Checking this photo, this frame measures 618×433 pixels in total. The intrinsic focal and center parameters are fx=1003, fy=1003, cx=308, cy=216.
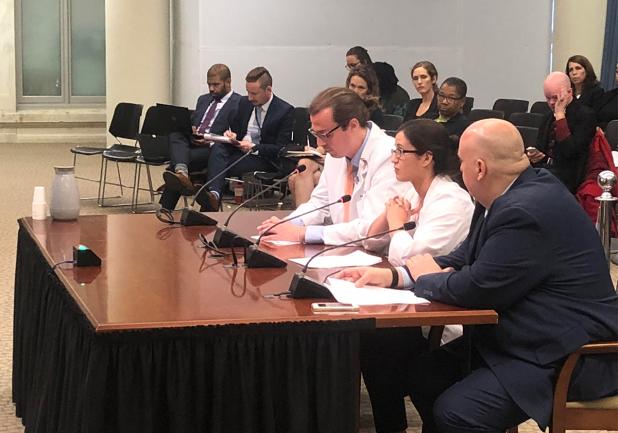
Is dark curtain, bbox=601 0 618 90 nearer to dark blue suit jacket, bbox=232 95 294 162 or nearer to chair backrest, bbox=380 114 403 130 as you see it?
chair backrest, bbox=380 114 403 130

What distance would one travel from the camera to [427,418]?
123 inches

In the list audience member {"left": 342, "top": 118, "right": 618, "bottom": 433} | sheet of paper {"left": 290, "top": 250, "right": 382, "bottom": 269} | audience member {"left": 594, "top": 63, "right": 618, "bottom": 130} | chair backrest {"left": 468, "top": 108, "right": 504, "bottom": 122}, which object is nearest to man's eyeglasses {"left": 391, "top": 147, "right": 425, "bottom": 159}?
sheet of paper {"left": 290, "top": 250, "right": 382, "bottom": 269}

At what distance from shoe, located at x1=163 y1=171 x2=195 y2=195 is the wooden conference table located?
15.6ft

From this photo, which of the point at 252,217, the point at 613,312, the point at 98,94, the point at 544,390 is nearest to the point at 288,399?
the point at 544,390

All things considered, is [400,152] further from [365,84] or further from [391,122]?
[391,122]

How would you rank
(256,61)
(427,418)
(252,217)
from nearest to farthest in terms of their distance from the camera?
(427,418)
(252,217)
(256,61)

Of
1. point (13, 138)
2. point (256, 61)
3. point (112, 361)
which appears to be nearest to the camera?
point (112, 361)

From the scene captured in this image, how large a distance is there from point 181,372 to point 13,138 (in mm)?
12548

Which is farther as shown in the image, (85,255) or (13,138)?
(13,138)

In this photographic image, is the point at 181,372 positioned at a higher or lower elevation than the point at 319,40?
lower

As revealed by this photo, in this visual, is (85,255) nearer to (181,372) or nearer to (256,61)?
(181,372)

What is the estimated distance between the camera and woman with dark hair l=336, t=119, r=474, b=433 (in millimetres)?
3314

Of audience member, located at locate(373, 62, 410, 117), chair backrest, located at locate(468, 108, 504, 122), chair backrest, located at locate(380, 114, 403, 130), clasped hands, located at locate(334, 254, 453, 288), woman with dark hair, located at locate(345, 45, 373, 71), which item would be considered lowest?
clasped hands, located at locate(334, 254, 453, 288)

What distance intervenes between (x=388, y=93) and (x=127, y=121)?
7.75ft
